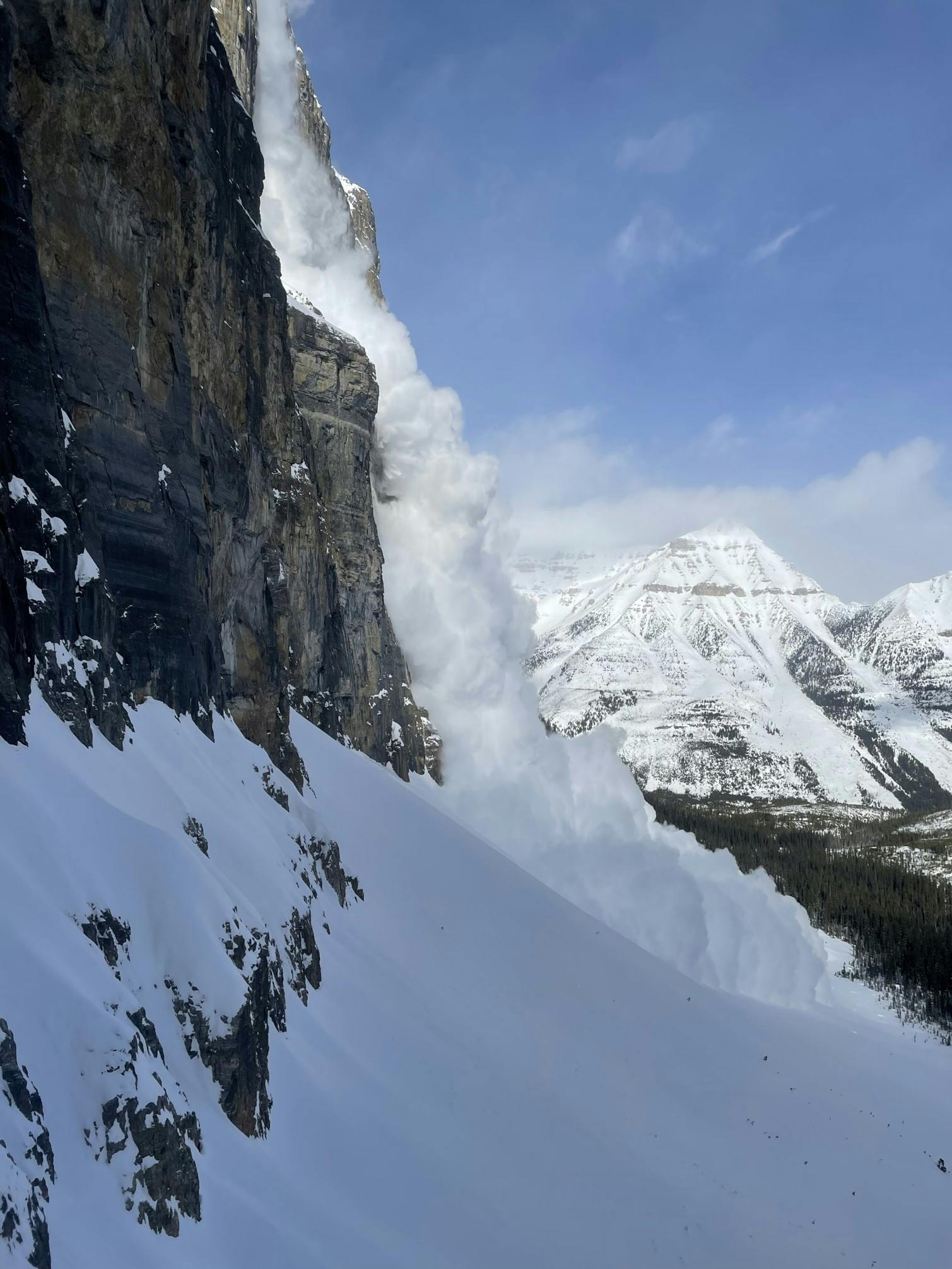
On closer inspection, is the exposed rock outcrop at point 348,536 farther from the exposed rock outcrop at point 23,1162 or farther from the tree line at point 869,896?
the tree line at point 869,896

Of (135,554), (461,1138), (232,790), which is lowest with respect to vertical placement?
(461,1138)

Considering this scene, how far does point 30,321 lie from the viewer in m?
15.7

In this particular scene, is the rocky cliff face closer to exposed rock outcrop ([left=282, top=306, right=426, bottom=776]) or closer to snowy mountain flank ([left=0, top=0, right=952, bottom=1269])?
snowy mountain flank ([left=0, top=0, right=952, bottom=1269])

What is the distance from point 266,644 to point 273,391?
41.5 ft

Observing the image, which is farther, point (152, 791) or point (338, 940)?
point (338, 940)

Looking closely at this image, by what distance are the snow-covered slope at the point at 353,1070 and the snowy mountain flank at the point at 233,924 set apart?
8 centimetres

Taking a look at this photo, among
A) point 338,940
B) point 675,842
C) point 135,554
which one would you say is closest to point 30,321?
point 135,554

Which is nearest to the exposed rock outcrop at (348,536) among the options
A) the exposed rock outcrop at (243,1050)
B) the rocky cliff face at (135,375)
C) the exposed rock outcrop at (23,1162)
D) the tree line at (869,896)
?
the rocky cliff face at (135,375)

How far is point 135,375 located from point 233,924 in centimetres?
1361

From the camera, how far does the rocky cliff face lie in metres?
15.7

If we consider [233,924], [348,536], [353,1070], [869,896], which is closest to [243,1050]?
[233,924]

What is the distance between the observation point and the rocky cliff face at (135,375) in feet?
51.6

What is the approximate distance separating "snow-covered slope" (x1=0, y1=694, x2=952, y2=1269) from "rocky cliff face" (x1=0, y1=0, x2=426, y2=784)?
7.58 feet

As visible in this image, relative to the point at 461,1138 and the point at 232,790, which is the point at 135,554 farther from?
the point at 461,1138
